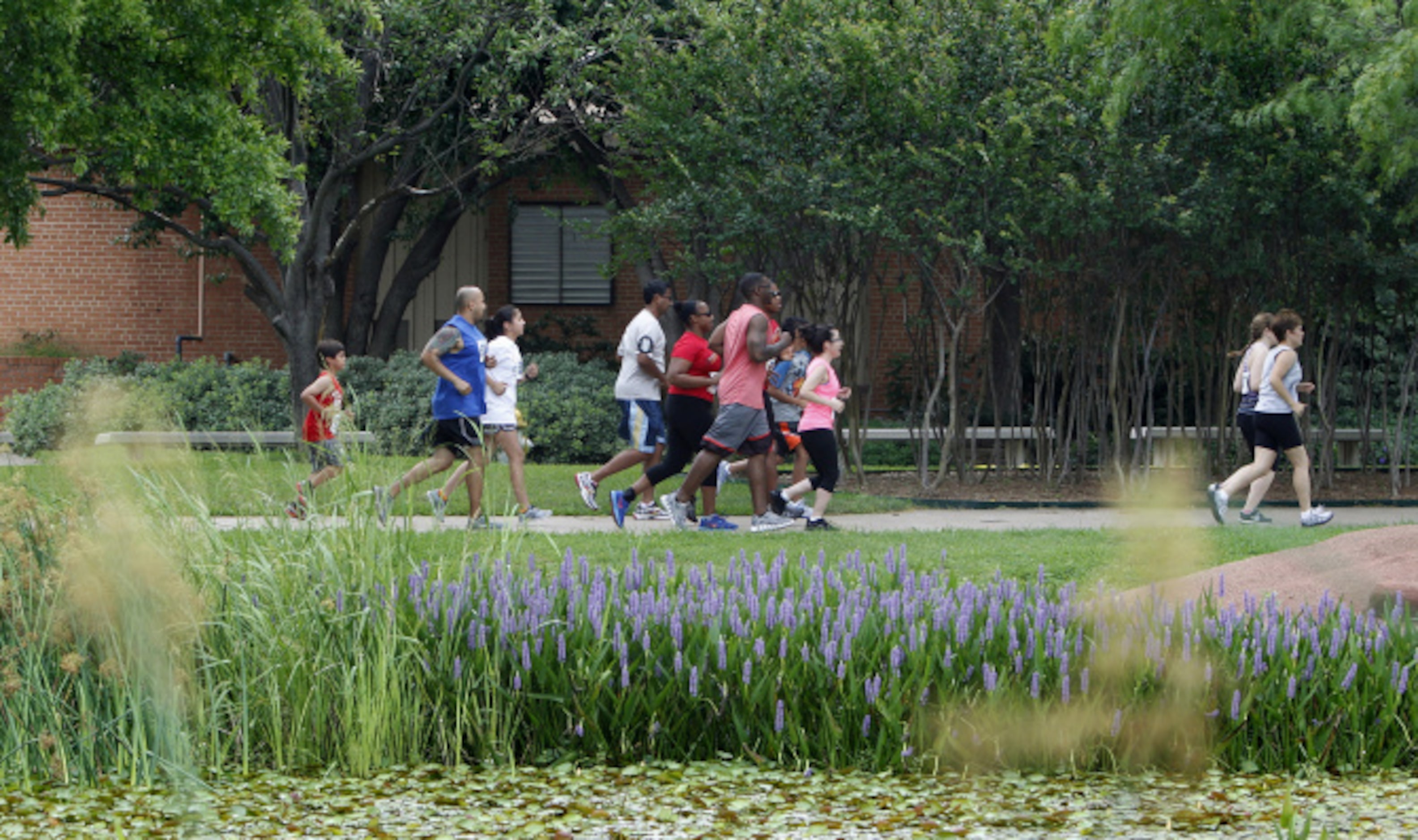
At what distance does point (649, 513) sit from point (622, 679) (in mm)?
7335

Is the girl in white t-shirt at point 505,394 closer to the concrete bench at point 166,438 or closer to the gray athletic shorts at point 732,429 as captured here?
the gray athletic shorts at point 732,429

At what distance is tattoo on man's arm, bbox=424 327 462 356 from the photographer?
10477 mm

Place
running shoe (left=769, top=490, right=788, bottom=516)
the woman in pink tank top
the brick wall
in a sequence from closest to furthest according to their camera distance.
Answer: the woman in pink tank top → running shoe (left=769, top=490, right=788, bottom=516) → the brick wall

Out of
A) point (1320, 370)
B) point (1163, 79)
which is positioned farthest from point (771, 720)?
point (1320, 370)

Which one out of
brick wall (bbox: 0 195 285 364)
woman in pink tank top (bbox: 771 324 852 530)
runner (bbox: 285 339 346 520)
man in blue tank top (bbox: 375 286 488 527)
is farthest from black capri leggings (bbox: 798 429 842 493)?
brick wall (bbox: 0 195 285 364)

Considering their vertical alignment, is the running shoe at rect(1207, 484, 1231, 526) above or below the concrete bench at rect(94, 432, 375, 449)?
below

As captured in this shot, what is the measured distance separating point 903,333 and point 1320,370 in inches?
302

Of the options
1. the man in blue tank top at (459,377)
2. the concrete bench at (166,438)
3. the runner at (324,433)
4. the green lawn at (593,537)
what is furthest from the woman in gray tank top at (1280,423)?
the concrete bench at (166,438)

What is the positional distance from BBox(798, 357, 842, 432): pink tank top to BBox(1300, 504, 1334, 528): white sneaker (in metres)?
3.80

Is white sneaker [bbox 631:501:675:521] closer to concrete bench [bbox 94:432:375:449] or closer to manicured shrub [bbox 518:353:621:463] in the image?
concrete bench [bbox 94:432:375:449]

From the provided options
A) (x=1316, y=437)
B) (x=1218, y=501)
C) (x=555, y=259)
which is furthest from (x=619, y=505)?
(x=555, y=259)

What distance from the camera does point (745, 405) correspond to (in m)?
10.8

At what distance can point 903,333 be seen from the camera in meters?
23.6

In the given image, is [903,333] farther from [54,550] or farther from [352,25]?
[54,550]
